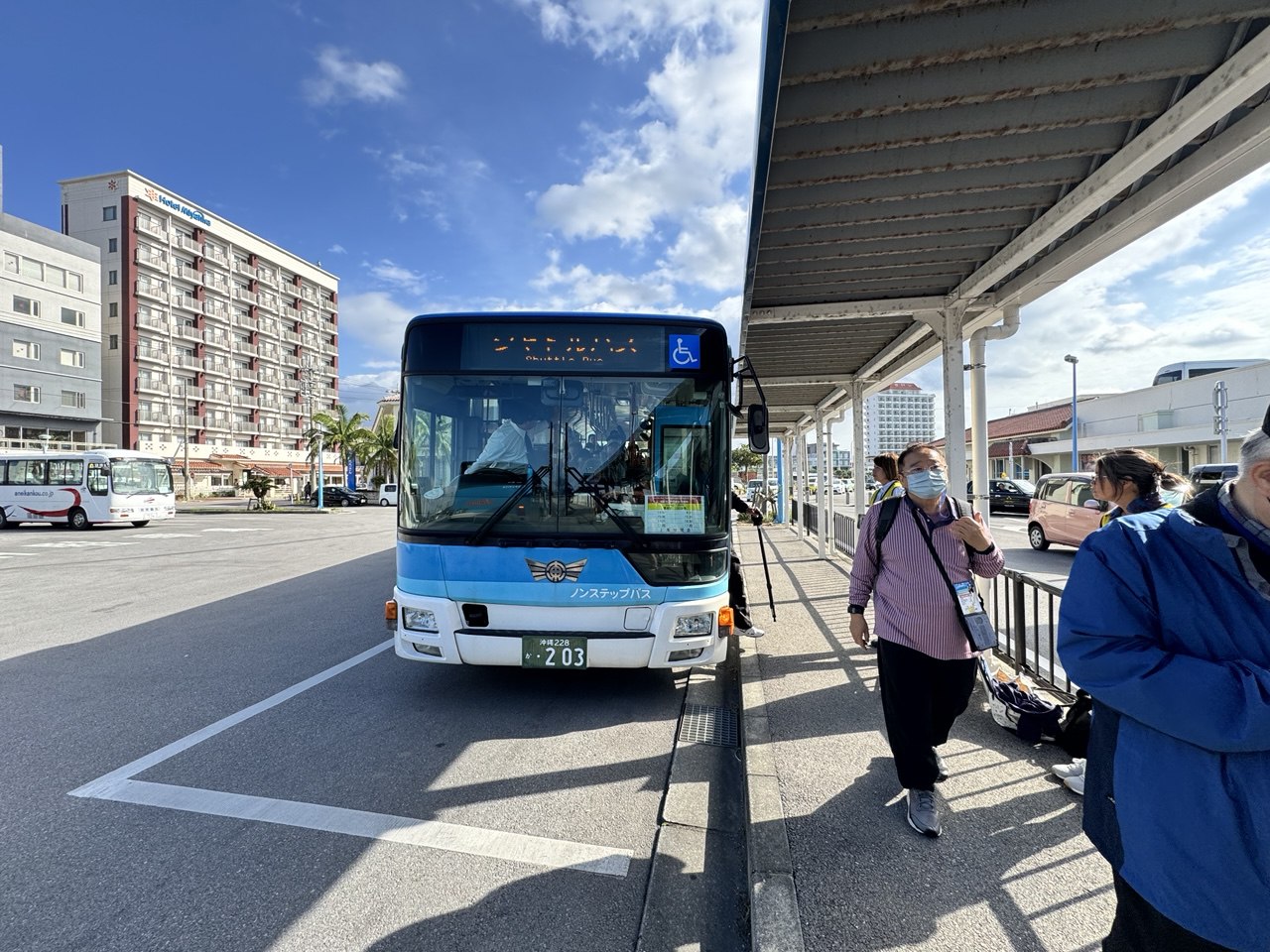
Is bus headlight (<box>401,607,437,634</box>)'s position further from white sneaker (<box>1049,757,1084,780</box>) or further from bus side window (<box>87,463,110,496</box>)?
bus side window (<box>87,463,110,496</box>)

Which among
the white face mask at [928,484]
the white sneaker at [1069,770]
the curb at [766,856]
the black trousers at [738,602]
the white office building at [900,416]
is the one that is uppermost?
the white office building at [900,416]

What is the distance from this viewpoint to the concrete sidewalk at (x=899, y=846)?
2.31 meters

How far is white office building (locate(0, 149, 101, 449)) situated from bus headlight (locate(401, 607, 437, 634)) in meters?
51.6

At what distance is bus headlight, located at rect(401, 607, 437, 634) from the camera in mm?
4520

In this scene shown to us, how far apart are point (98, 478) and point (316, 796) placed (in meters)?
27.1

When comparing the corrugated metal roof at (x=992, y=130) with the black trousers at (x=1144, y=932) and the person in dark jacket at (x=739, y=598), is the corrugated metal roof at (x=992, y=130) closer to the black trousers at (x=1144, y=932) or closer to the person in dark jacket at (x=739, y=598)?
the person in dark jacket at (x=739, y=598)

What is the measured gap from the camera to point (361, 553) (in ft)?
52.5

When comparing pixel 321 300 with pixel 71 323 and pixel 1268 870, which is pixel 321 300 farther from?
pixel 1268 870

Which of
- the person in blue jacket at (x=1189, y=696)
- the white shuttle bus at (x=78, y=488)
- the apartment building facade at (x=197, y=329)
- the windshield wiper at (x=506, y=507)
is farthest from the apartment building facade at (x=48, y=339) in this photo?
the person in blue jacket at (x=1189, y=696)

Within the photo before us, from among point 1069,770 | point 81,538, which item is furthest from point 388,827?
point 81,538

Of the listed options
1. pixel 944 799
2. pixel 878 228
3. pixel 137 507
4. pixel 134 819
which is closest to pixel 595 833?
pixel 944 799

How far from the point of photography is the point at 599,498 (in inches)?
181

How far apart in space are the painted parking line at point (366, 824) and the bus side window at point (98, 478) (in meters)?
25.7

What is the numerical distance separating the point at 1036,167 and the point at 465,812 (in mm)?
4897
